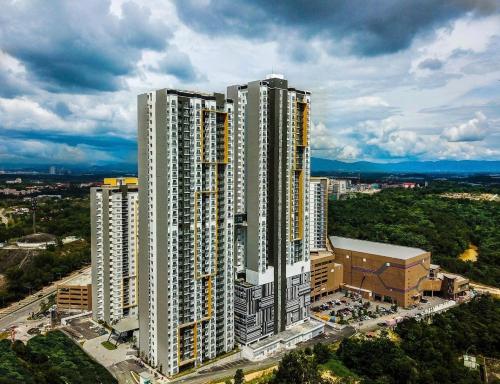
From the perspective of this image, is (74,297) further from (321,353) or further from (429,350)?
(429,350)

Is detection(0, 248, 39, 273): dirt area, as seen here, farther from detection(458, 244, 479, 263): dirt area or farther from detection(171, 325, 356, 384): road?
detection(458, 244, 479, 263): dirt area

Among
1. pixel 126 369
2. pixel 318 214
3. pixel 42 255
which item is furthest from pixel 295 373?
pixel 42 255

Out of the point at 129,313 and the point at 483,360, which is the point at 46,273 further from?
the point at 483,360

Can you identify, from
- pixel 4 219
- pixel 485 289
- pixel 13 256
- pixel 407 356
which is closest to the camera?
pixel 407 356

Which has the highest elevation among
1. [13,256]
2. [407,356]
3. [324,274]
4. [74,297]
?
[324,274]

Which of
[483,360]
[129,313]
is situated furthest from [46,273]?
[483,360]

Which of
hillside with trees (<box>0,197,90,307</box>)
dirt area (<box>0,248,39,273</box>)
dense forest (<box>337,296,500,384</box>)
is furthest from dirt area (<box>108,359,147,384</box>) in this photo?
dirt area (<box>0,248,39,273</box>)
